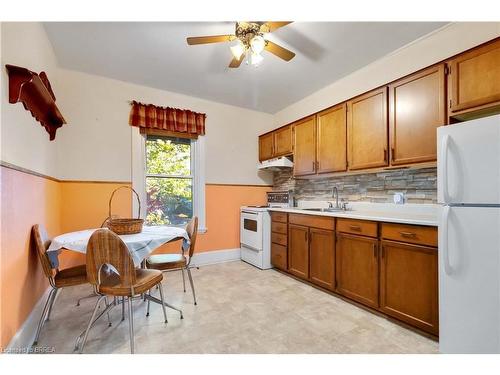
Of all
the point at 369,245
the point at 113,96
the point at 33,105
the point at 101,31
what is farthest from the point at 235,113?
the point at 369,245

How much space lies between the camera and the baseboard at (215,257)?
139 inches

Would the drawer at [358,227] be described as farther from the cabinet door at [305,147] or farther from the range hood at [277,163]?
the range hood at [277,163]

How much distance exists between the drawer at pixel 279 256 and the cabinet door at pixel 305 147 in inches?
42.4

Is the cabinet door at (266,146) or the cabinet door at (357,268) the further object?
the cabinet door at (266,146)

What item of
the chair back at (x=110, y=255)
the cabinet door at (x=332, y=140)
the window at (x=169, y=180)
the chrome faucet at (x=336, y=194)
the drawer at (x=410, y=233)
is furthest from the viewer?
the window at (x=169, y=180)

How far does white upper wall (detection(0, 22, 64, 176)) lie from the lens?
1396 mm

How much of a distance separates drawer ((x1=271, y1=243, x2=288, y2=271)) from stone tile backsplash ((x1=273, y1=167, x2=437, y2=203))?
908 mm

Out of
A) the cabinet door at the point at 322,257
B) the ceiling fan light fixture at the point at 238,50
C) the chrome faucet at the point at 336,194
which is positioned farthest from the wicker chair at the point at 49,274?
the chrome faucet at the point at 336,194

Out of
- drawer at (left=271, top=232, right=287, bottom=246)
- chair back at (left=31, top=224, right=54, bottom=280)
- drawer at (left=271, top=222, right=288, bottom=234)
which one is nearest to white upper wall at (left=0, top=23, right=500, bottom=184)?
chair back at (left=31, top=224, right=54, bottom=280)

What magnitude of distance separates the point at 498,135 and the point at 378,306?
154 cm

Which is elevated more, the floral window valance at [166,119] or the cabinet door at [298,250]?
the floral window valance at [166,119]

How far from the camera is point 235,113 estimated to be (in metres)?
3.96

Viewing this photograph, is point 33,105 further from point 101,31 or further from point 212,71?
point 212,71

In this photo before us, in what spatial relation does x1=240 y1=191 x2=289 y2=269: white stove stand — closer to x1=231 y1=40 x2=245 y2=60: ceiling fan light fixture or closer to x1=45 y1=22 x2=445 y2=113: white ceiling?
x1=45 y1=22 x2=445 y2=113: white ceiling
